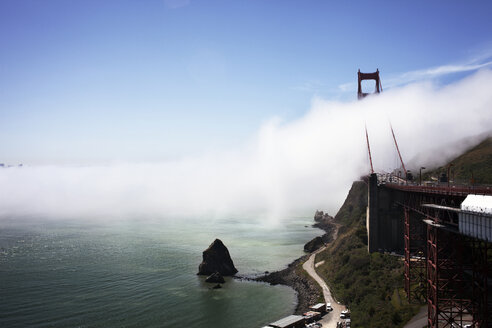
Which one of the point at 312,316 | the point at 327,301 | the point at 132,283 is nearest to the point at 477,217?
the point at 312,316

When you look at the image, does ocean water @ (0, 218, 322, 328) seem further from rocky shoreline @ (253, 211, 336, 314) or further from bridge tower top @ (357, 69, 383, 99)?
bridge tower top @ (357, 69, 383, 99)

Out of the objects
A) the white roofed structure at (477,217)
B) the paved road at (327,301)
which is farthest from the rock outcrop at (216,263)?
the white roofed structure at (477,217)

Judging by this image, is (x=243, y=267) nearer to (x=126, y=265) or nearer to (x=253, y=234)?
(x=126, y=265)

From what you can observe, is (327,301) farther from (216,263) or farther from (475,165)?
(475,165)

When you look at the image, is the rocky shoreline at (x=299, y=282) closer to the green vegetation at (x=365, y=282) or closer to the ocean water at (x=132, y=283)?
the ocean water at (x=132, y=283)

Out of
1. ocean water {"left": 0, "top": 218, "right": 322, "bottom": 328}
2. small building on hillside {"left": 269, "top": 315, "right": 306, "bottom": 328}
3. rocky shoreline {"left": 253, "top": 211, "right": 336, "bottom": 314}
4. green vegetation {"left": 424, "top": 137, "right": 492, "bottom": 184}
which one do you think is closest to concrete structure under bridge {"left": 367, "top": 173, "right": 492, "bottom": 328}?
small building on hillside {"left": 269, "top": 315, "right": 306, "bottom": 328}

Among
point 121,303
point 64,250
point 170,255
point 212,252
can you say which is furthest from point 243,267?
point 64,250
